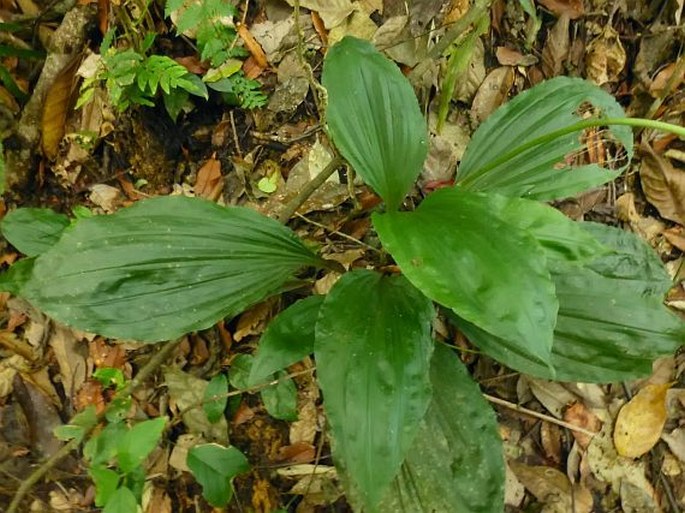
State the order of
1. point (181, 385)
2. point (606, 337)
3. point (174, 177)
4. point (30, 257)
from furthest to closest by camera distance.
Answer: point (174, 177) → point (181, 385) → point (30, 257) → point (606, 337)

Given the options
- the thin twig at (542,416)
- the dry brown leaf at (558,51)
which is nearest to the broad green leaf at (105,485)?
the thin twig at (542,416)

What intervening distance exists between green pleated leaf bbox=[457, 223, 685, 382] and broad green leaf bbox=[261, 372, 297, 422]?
1.41ft

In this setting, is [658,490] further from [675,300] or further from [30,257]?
[30,257]

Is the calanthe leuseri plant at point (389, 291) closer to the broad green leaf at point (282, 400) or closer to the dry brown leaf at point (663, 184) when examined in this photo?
the broad green leaf at point (282, 400)

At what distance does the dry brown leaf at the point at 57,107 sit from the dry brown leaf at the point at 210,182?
15.1 inches

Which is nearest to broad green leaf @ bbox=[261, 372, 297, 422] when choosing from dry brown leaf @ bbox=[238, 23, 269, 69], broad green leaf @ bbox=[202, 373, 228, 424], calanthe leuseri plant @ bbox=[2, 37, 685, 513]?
broad green leaf @ bbox=[202, 373, 228, 424]

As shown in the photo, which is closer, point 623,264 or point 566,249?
point 566,249

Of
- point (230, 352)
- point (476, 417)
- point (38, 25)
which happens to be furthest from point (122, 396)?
point (38, 25)

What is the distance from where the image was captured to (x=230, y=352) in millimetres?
1547

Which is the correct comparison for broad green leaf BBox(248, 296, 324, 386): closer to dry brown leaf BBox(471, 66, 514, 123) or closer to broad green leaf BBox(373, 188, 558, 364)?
broad green leaf BBox(373, 188, 558, 364)

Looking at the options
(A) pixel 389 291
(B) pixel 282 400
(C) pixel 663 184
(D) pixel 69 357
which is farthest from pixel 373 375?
(C) pixel 663 184

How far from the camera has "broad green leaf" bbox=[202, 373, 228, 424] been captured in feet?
4.73

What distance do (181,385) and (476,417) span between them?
696mm

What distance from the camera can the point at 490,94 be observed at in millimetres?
1685
